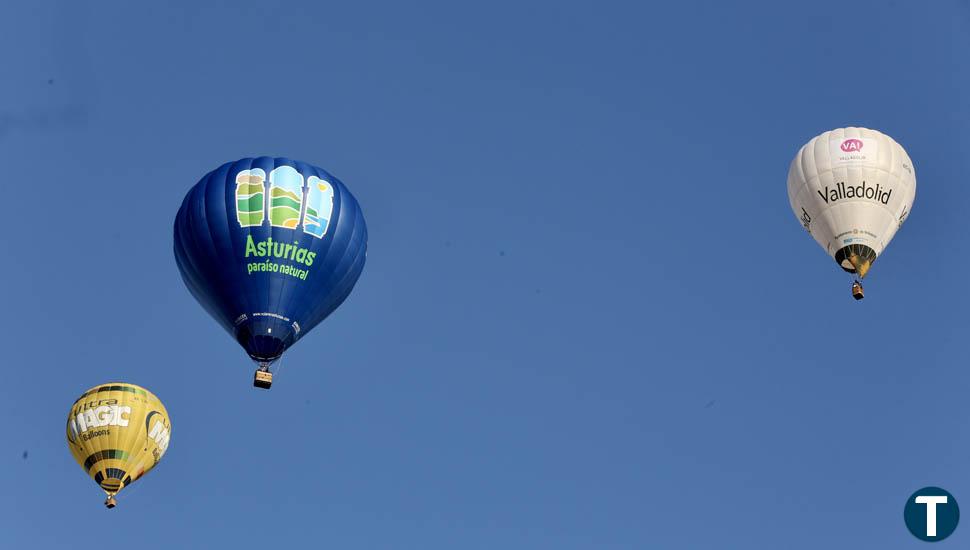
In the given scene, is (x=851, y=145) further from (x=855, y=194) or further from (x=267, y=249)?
(x=267, y=249)

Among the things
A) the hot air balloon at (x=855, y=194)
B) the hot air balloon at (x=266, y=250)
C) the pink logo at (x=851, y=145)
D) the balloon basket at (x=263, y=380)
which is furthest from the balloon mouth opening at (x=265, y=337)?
the pink logo at (x=851, y=145)

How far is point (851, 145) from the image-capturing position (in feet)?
182

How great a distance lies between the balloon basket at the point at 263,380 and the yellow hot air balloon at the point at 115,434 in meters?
6.02

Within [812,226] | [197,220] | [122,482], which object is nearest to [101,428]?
[122,482]

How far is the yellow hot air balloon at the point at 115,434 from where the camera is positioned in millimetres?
57062

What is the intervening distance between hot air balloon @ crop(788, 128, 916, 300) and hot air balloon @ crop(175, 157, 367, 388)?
1158cm

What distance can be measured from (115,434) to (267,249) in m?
8.03

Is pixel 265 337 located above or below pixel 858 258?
below

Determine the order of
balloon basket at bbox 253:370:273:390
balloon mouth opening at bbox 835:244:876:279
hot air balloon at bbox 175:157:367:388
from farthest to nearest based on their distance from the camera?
balloon mouth opening at bbox 835:244:876:279 < balloon basket at bbox 253:370:273:390 < hot air balloon at bbox 175:157:367:388

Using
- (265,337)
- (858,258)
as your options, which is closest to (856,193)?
(858,258)

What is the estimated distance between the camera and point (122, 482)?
187 ft

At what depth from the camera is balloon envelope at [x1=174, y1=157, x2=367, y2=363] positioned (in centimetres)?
5256

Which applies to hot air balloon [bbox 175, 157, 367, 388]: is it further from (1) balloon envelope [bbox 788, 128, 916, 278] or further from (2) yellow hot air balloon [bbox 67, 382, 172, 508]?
(1) balloon envelope [bbox 788, 128, 916, 278]

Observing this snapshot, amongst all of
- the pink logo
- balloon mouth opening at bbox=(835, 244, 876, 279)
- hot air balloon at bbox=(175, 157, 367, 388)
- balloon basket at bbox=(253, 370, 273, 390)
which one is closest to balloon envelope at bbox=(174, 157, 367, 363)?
hot air balloon at bbox=(175, 157, 367, 388)
